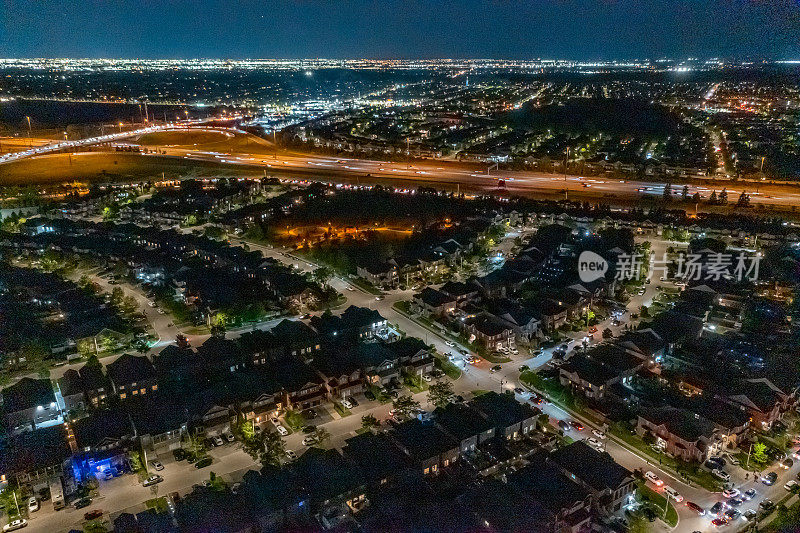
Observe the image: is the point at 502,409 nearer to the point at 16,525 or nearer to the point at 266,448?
the point at 266,448

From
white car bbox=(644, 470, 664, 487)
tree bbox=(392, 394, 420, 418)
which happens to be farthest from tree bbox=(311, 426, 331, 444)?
white car bbox=(644, 470, 664, 487)

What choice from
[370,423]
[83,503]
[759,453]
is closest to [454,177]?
[370,423]

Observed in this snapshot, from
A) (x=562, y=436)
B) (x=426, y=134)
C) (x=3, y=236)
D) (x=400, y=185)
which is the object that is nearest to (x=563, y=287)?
(x=562, y=436)

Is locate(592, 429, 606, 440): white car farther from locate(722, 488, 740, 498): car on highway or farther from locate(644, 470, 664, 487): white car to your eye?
locate(722, 488, 740, 498): car on highway

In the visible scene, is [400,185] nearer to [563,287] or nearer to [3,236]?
[563,287]

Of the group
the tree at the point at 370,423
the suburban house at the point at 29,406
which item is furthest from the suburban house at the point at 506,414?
the suburban house at the point at 29,406

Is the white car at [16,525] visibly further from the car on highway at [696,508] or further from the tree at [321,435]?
the car on highway at [696,508]

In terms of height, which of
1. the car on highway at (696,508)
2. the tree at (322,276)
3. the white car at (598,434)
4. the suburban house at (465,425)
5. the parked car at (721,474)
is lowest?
the white car at (598,434)
